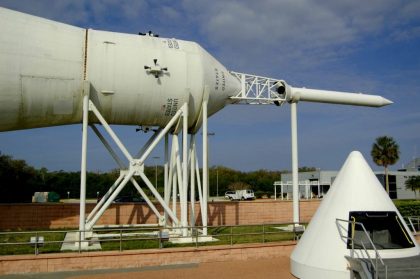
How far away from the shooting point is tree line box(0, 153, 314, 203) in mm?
45328

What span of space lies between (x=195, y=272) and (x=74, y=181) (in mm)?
60524

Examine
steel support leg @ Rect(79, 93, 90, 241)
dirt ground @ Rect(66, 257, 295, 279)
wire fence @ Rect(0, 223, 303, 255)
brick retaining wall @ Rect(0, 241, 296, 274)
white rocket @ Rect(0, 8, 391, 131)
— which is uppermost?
white rocket @ Rect(0, 8, 391, 131)

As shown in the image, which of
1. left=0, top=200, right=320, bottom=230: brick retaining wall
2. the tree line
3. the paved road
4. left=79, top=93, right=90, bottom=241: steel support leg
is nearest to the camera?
the paved road

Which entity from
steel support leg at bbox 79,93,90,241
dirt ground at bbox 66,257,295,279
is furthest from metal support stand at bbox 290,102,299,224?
steel support leg at bbox 79,93,90,241

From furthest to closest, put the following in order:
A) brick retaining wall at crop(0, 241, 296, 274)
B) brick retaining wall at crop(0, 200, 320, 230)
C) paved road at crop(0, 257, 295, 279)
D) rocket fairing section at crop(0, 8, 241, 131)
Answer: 1. brick retaining wall at crop(0, 200, 320, 230)
2. rocket fairing section at crop(0, 8, 241, 131)
3. brick retaining wall at crop(0, 241, 296, 274)
4. paved road at crop(0, 257, 295, 279)

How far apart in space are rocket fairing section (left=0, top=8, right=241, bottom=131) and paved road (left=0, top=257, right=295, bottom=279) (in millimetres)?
6438

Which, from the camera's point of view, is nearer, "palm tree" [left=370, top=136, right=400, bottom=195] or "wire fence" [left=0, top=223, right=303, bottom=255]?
"wire fence" [left=0, top=223, right=303, bottom=255]

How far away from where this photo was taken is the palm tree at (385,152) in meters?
49.4

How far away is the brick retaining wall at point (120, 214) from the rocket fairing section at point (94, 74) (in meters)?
6.03

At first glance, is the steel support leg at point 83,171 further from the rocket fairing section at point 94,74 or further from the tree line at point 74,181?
the tree line at point 74,181

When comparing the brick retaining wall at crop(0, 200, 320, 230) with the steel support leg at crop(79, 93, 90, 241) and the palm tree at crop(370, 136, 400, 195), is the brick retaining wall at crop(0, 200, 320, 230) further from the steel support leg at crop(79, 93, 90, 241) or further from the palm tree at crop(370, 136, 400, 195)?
the palm tree at crop(370, 136, 400, 195)

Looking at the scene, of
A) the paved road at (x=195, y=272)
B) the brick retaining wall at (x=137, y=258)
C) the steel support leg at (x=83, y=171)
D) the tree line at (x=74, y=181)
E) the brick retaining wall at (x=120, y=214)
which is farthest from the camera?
the tree line at (x=74, y=181)

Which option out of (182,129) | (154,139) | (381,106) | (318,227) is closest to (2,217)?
(154,139)

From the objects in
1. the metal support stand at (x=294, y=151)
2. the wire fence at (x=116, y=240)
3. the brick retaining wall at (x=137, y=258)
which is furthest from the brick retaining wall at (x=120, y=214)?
the brick retaining wall at (x=137, y=258)
